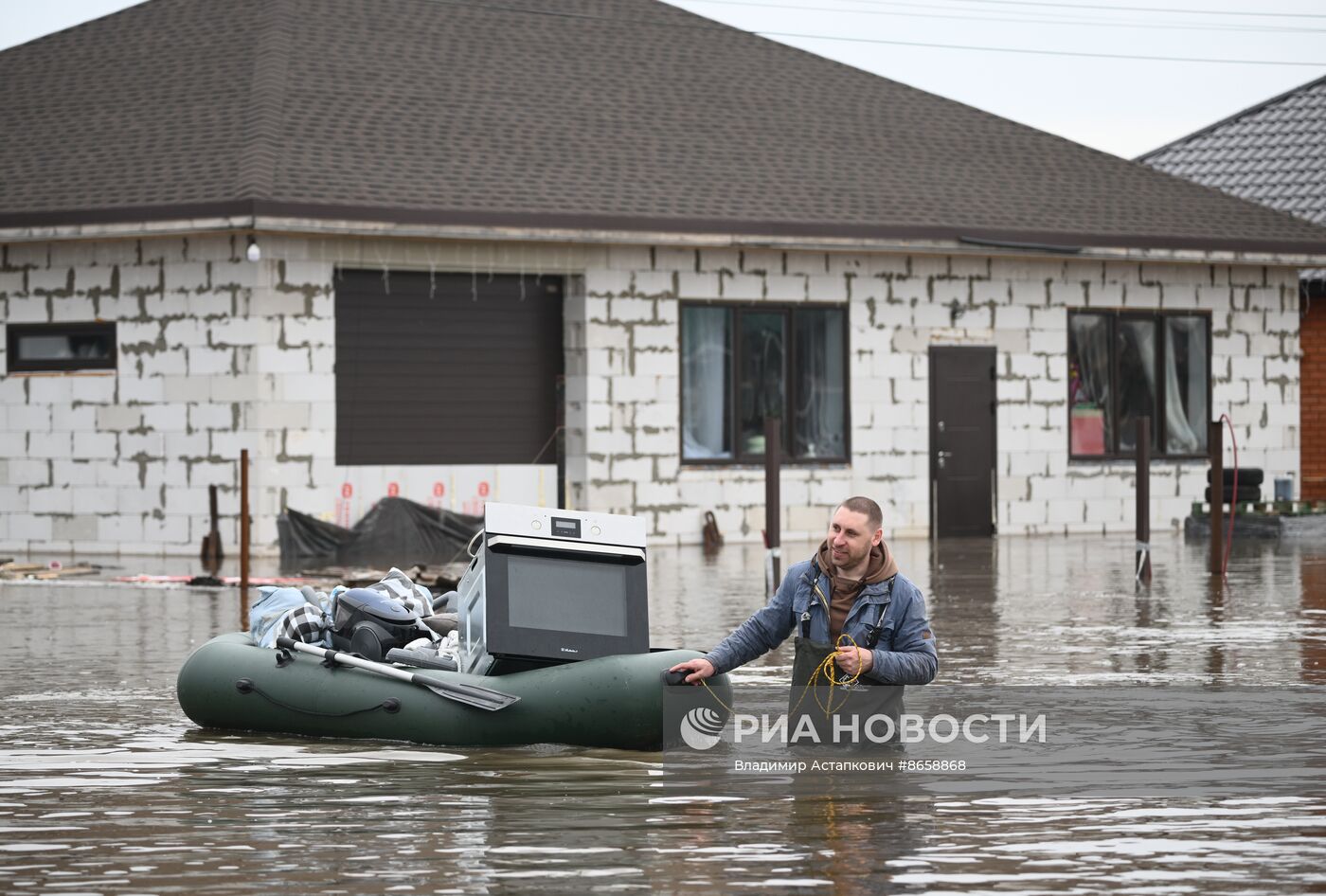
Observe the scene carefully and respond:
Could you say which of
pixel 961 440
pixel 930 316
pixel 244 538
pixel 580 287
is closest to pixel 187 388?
pixel 580 287

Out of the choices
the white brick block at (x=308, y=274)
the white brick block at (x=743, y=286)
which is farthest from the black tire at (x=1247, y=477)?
the white brick block at (x=308, y=274)

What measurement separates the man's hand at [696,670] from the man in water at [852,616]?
0.14m

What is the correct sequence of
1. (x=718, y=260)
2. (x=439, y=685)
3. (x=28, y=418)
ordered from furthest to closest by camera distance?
(x=718, y=260) → (x=28, y=418) → (x=439, y=685)

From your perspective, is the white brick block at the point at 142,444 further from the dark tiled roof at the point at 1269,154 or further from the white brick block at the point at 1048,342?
the dark tiled roof at the point at 1269,154

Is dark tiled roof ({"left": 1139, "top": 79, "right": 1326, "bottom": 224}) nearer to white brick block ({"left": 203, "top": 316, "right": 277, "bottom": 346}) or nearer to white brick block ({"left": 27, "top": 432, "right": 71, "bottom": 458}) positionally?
white brick block ({"left": 203, "top": 316, "right": 277, "bottom": 346})

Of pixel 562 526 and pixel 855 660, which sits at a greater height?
pixel 562 526

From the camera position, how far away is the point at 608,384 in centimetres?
2438

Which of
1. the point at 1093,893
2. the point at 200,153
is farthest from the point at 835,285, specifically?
the point at 1093,893

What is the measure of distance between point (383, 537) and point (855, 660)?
14325mm

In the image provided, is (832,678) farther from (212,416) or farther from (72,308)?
(72,308)

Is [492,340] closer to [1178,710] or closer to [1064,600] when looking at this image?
[1064,600]

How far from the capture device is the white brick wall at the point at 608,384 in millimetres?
22562

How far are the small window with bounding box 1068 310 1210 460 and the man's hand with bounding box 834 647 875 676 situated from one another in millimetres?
19013

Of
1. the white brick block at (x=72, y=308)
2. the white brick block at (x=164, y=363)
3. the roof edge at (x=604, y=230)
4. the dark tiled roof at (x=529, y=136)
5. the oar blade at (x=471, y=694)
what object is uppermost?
the dark tiled roof at (x=529, y=136)
